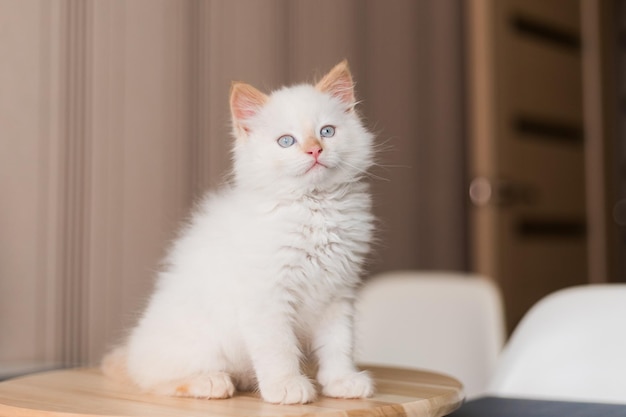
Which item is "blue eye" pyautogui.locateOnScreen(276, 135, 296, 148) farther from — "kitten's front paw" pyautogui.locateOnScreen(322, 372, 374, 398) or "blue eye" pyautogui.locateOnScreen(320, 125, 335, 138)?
"kitten's front paw" pyautogui.locateOnScreen(322, 372, 374, 398)

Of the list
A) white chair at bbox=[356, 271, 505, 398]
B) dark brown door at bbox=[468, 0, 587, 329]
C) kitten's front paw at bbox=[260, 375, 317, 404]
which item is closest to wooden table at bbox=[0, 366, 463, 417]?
kitten's front paw at bbox=[260, 375, 317, 404]

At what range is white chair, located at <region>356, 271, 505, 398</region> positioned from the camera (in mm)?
1993

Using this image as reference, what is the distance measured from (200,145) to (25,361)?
2.36ft

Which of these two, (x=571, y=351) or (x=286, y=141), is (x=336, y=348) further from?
(x=571, y=351)

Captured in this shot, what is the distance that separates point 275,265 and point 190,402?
190 mm

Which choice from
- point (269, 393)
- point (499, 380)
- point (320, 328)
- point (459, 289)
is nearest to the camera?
point (269, 393)

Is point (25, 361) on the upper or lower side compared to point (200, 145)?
lower

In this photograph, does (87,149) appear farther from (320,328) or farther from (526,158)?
(526,158)

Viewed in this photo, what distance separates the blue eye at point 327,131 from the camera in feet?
3.21

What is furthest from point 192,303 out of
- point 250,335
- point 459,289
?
point 459,289

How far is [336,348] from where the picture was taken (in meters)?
1.01

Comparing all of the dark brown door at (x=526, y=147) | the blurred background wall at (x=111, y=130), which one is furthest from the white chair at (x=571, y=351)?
the dark brown door at (x=526, y=147)

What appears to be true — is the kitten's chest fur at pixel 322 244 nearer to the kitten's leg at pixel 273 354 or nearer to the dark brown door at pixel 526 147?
the kitten's leg at pixel 273 354

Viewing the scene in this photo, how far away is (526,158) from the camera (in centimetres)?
331
